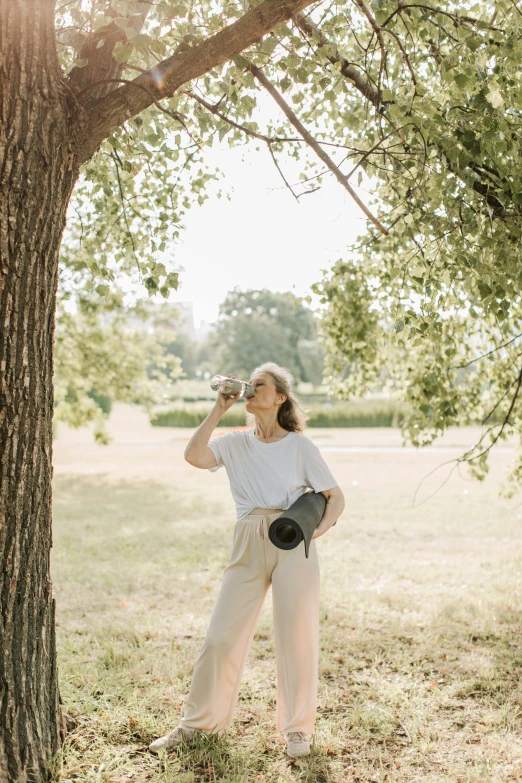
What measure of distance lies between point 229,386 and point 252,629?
1.32m

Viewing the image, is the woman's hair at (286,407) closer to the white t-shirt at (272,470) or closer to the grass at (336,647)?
the white t-shirt at (272,470)

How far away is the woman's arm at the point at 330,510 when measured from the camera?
12.3ft

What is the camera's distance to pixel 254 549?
374 centimetres

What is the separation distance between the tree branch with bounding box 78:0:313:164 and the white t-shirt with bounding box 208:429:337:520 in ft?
5.82

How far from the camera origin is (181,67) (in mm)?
3463

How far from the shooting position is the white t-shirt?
12.5 feet

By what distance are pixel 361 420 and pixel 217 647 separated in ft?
123

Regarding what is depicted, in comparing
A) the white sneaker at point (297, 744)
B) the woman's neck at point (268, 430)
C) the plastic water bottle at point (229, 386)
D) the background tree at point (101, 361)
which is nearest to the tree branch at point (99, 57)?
the plastic water bottle at point (229, 386)

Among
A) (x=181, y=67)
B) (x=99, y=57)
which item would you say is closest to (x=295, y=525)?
(x=181, y=67)

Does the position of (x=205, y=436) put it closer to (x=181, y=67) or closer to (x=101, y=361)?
(x=181, y=67)

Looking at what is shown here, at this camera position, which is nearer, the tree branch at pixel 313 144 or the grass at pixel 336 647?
the grass at pixel 336 647

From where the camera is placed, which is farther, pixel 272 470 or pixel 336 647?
pixel 336 647

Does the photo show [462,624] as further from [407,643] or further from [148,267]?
[148,267]

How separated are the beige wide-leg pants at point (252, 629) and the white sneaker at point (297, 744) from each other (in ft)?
0.12
